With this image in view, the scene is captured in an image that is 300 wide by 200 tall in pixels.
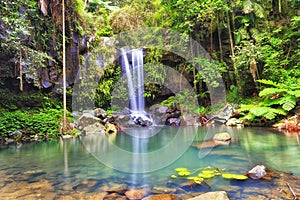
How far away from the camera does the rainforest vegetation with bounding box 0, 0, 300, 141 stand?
8.53m

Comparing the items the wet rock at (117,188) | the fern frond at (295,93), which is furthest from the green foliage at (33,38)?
the fern frond at (295,93)

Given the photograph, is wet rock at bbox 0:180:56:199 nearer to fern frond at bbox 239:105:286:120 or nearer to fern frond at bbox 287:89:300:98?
fern frond at bbox 239:105:286:120

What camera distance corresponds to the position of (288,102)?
26.4ft

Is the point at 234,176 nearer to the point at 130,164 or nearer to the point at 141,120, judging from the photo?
the point at 130,164

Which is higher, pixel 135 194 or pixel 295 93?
pixel 295 93

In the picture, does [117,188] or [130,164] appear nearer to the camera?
[117,188]

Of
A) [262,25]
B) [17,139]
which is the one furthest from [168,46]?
[17,139]

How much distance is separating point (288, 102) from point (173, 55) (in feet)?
25.5

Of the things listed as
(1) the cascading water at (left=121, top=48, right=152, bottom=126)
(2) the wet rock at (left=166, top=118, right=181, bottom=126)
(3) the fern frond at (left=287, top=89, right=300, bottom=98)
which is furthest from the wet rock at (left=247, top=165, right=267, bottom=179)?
(1) the cascading water at (left=121, top=48, right=152, bottom=126)

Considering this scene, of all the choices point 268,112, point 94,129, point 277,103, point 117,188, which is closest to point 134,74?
point 94,129

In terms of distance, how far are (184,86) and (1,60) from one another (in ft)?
33.4

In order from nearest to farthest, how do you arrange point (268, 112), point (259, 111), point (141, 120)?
point (268, 112) < point (259, 111) < point (141, 120)

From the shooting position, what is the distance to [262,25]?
12.1 meters

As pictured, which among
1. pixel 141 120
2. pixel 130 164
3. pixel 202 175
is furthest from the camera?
pixel 141 120
